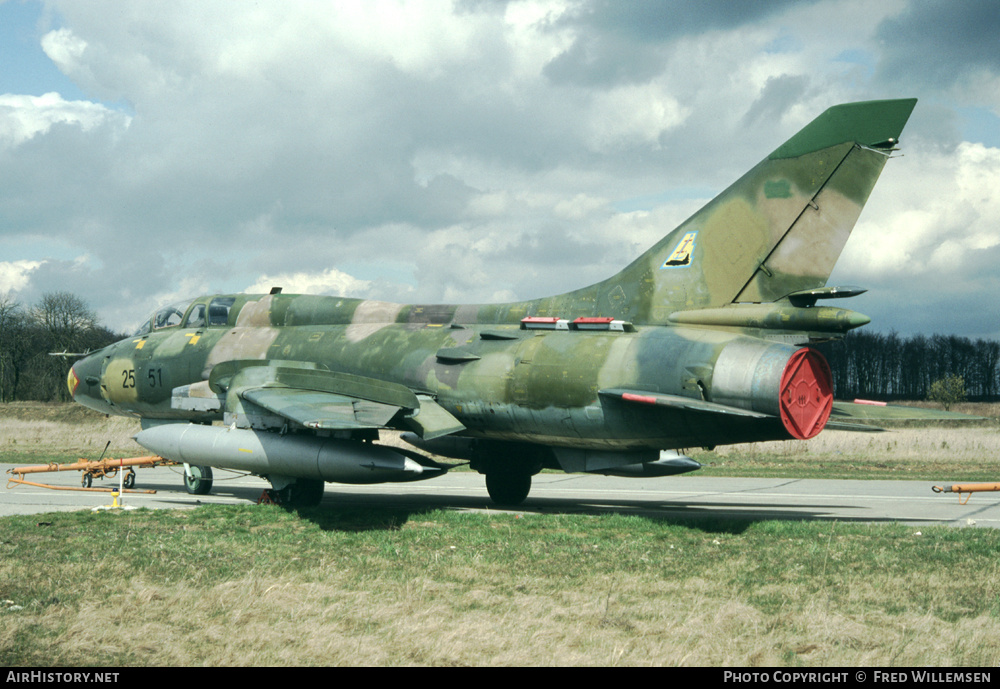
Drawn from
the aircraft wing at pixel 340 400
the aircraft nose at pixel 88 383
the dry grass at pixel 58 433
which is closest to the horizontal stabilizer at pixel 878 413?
the aircraft wing at pixel 340 400

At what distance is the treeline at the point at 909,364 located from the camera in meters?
94.4

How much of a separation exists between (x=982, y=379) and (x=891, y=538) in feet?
321

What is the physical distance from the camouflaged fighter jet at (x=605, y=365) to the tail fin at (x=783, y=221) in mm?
22

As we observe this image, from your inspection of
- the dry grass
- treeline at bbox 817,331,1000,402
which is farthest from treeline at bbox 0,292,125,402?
treeline at bbox 817,331,1000,402

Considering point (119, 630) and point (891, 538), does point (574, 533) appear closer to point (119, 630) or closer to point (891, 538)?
point (891, 538)

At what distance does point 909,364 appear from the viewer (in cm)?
9606

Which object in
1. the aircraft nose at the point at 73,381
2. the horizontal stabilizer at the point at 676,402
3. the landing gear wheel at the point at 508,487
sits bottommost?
the landing gear wheel at the point at 508,487

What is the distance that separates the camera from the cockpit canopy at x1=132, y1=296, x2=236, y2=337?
1752cm

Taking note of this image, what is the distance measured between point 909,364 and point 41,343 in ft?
297

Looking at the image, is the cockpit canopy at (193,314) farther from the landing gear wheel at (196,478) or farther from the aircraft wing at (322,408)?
the aircraft wing at (322,408)

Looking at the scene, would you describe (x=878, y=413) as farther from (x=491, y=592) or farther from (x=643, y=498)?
(x=491, y=592)

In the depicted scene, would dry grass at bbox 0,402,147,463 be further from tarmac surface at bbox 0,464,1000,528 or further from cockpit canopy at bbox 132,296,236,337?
cockpit canopy at bbox 132,296,236,337

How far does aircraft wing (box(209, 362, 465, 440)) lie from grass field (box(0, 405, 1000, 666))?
5.11ft

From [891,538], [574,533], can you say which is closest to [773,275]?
[891,538]
